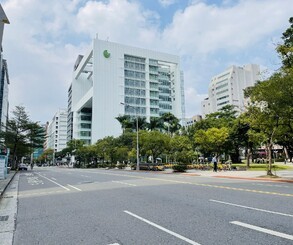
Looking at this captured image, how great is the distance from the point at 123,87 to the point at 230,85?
2636 inches

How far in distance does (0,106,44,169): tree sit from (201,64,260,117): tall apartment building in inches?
4064

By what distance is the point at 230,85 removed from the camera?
143250 mm

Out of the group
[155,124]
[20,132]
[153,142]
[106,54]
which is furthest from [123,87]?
[153,142]

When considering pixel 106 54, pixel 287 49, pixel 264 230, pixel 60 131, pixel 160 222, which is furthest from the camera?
pixel 60 131

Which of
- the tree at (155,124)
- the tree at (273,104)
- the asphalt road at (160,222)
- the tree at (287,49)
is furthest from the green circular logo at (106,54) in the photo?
the asphalt road at (160,222)

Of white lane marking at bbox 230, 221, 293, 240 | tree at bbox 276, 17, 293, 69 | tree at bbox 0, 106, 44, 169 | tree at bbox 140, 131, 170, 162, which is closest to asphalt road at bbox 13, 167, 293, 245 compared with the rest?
white lane marking at bbox 230, 221, 293, 240

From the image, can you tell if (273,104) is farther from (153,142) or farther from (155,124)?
(155,124)

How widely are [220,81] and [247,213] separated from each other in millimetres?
149857

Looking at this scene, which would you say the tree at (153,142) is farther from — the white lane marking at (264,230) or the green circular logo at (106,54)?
the green circular logo at (106,54)

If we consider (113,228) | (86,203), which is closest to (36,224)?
(113,228)

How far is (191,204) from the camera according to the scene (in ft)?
32.0

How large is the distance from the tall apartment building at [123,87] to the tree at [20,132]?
113ft

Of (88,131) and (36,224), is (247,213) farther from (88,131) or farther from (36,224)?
(88,131)

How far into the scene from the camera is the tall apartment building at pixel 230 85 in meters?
144
